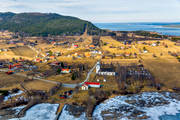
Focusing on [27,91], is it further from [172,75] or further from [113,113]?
[172,75]

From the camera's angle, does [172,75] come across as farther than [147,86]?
Yes

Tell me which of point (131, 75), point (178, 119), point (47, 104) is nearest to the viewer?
point (178, 119)

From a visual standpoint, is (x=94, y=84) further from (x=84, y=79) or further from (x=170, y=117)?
(x=170, y=117)

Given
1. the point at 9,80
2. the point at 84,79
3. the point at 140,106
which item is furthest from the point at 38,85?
the point at 140,106

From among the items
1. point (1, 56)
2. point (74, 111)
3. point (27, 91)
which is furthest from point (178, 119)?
point (1, 56)

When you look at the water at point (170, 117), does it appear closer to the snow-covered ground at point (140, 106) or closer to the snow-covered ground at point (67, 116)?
the snow-covered ground at point (140, 106)

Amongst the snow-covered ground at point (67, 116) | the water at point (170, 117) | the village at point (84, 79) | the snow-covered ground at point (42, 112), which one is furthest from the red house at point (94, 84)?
the water at point (170, 117)

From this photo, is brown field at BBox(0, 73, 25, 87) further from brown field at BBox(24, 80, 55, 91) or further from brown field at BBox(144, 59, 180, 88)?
brown field at BBox(144, 59, 180, 88)
